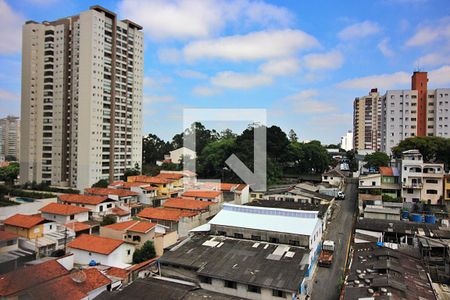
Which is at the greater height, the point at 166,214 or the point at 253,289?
the point at 166,214

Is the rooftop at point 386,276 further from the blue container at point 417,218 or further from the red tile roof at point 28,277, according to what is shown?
the red tile roof at point 28,277

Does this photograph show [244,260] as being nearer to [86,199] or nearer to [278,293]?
[278,293]

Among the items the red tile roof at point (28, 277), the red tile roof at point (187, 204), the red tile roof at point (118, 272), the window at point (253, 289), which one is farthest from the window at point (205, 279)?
the red tile roof at point (187, 204)

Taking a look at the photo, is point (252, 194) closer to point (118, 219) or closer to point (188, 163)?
point (118, 219)

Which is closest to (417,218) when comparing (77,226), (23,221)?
(77,226)

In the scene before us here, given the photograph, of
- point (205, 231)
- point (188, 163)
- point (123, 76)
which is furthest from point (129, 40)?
point (205, 231)

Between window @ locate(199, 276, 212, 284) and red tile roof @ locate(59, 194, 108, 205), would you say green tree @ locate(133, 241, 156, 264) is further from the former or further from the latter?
red tile roof @ locate(59, 194, 108, 205)

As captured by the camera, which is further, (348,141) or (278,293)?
(348,141)
